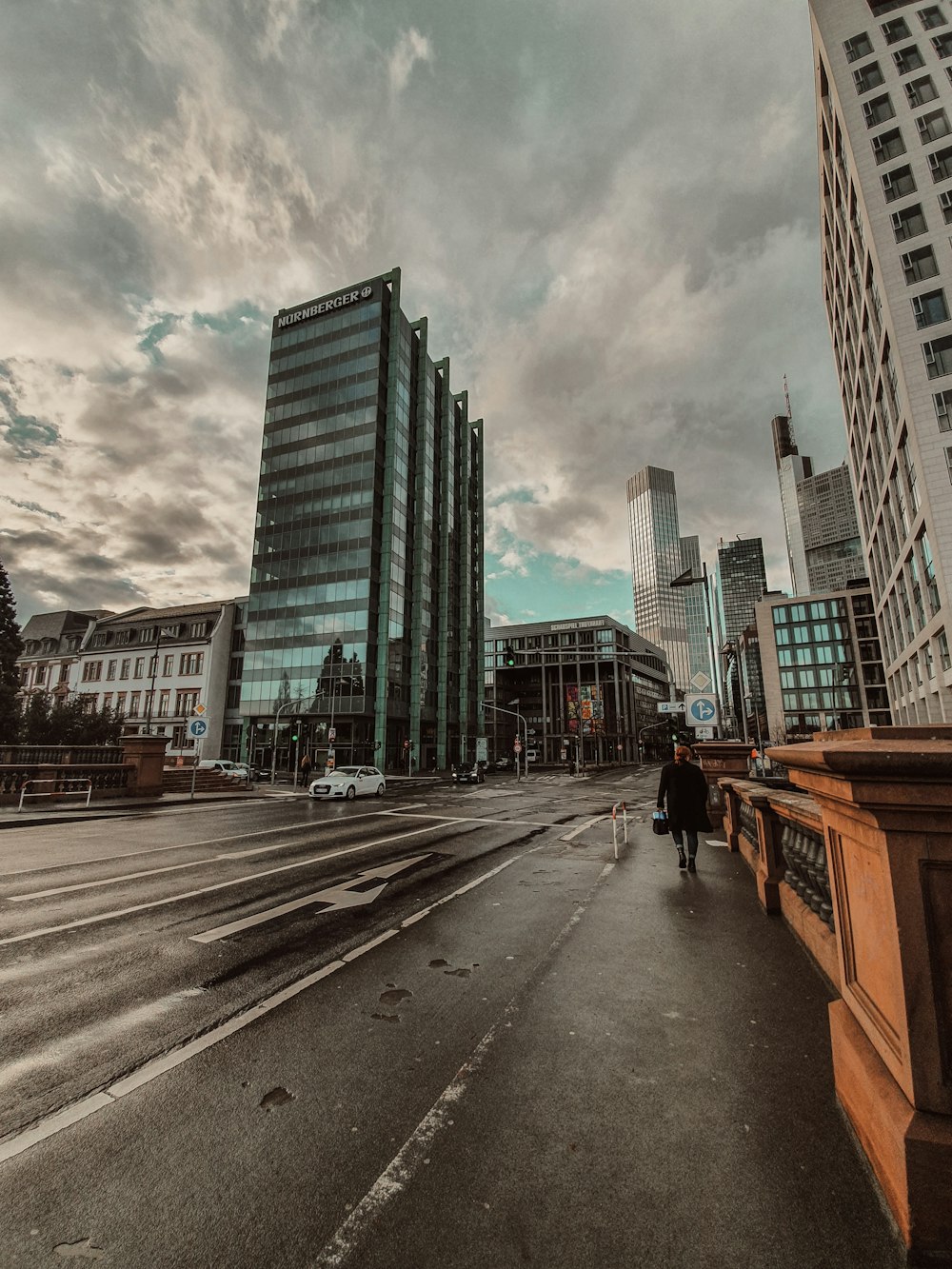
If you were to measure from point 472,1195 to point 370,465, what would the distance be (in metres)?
55.5

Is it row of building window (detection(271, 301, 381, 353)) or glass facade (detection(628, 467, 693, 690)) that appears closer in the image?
glass facade (detection(628, 467, 693, 690))

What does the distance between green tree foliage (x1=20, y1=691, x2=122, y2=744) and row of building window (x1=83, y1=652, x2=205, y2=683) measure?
45.7 ft

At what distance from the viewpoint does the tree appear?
3647cm

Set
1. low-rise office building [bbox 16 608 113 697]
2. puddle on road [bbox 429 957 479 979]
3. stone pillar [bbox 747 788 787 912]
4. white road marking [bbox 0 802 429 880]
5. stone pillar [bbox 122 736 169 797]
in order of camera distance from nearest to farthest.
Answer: puddle on road [bbox 429 957 479 979] < stone pillar [bbox 747 788 787 912] < white road marking [bbox 0 802 429 880] < stone pillar [bbox 122 736 169 797] < low-rise office building [bbox 16 608 113 697]

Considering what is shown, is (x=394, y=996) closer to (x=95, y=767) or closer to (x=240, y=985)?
(x=240, y=985)

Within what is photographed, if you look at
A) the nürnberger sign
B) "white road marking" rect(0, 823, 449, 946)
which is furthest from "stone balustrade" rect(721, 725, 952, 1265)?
the nürnberger sign

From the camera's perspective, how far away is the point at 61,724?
39.6 metres

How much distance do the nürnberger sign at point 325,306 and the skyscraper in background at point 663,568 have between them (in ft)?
115

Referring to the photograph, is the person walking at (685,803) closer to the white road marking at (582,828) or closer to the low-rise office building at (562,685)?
the white road marking at (582,828)

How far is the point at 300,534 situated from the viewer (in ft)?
180

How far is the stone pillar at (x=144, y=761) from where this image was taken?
21.2 m

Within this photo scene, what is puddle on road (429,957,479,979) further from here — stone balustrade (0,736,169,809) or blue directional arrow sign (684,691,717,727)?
stone balustrade (0,736,169,809)

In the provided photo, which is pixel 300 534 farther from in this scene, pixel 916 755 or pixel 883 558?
pixel 916 755

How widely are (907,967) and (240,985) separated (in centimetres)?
459
